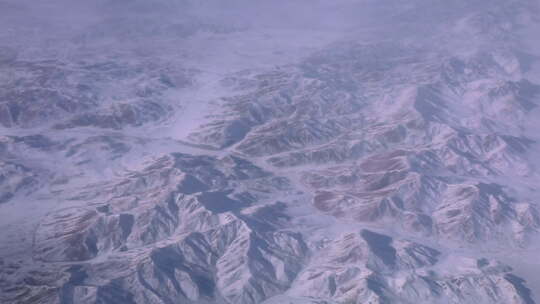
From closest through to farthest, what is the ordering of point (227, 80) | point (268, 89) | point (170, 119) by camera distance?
point (170, 119) < point (268, 89) < point (227, 80)

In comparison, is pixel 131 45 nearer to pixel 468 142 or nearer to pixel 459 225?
pixel 468 142

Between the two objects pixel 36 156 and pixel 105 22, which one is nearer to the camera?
pixel 36 156

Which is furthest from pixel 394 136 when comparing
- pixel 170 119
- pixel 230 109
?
pixel 170 119

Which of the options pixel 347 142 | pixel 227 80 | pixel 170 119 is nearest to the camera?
pixel 347 142

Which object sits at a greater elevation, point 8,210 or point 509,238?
point 8,210

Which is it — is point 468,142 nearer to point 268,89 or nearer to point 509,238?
point 509,238

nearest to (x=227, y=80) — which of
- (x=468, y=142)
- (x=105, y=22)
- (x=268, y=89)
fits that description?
(x=268, y=89)
